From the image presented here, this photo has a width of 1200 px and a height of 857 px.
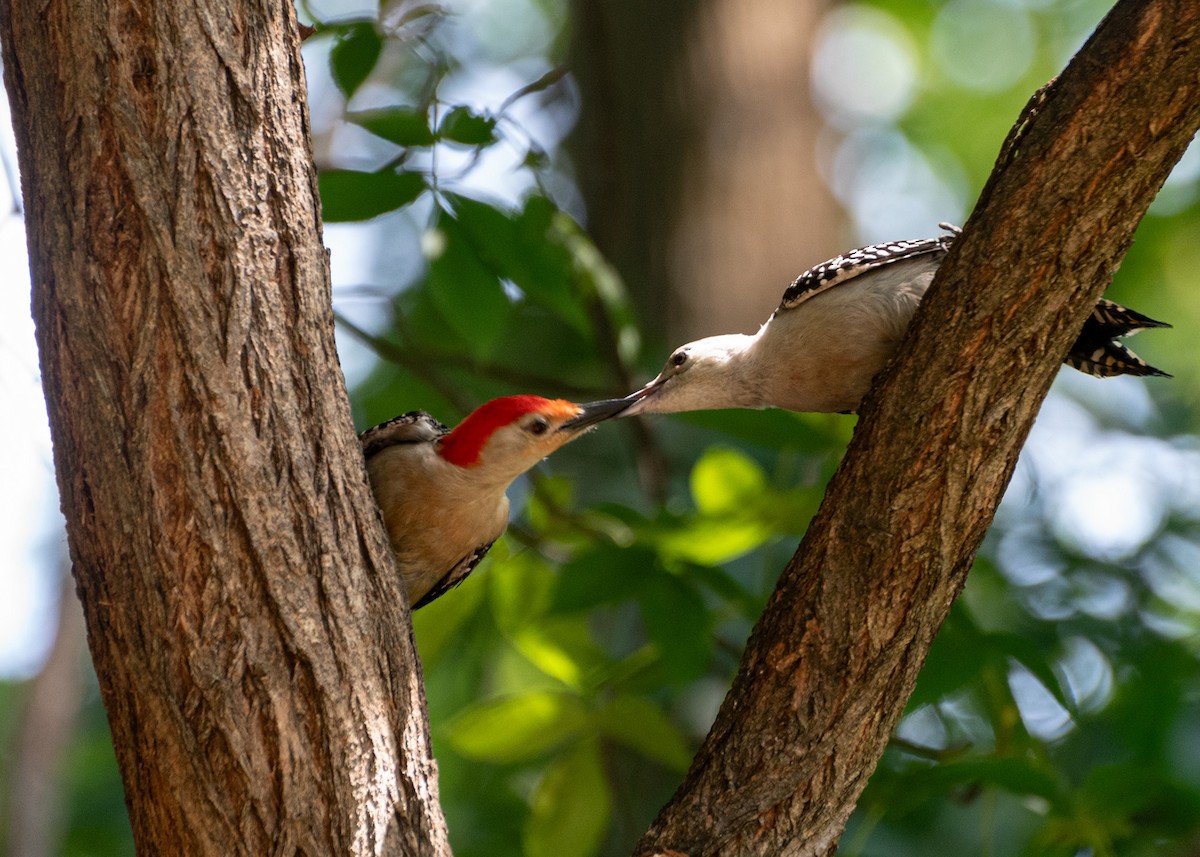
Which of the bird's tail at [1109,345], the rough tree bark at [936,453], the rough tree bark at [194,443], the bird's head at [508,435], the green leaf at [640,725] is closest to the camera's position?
the rough tree bark at [194,443]

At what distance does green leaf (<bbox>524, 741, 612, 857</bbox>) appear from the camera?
18.3 ft

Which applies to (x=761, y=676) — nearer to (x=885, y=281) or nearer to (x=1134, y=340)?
(x=885, y=281)

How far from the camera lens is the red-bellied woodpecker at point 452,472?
15.7ft

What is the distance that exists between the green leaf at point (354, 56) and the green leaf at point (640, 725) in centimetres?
298

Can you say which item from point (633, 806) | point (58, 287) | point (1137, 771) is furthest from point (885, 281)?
point (633, 806)

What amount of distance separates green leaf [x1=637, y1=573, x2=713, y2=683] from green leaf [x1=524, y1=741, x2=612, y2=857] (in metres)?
0.90

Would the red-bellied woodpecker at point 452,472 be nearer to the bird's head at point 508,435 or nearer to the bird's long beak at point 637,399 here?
the bird's head at point 508,435

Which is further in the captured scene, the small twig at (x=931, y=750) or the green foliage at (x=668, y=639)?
the small twig at (x=931, y=750)

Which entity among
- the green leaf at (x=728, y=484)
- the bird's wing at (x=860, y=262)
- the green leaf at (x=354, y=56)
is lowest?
the green leaf at (x=728, y=484)

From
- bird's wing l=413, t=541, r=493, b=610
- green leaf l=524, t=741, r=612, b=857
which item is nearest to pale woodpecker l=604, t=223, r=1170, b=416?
bird's wing l=413, t=541, r=493, b=610

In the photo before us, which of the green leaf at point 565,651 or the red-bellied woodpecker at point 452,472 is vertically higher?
the red-bellied woodpecker at point 452,472

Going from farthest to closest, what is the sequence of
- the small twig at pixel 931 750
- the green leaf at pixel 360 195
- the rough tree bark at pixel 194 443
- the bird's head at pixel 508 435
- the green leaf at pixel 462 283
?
the small twig at pixel 931 750 < the green leaf at pixel 462 283 < the bird's head at pixel 508 435 < the green leaf at pixel 360 195 < the rough tree bark at pixel 194 443

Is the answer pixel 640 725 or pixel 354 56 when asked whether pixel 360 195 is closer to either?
pixel 354 56

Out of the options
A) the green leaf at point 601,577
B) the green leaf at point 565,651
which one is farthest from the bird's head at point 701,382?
the green leaf at point 565,651
